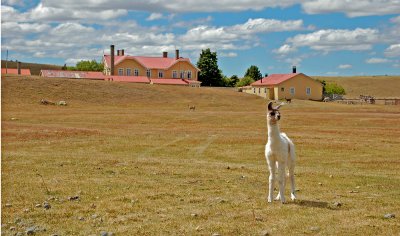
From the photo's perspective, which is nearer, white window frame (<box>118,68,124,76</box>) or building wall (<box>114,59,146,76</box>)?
building wall (<box>114,59,146,76</box>)

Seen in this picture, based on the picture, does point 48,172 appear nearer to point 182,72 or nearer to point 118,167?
point 118,167

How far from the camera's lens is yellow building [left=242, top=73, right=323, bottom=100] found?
135 meters

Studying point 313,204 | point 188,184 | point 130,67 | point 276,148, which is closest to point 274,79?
point 130,67

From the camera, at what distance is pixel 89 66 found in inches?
7623

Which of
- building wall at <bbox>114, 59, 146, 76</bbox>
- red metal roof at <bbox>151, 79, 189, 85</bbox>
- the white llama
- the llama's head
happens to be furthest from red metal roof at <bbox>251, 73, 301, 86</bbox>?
the llama's head

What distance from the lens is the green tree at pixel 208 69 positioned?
564 feet

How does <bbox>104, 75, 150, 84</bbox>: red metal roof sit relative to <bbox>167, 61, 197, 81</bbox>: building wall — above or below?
below

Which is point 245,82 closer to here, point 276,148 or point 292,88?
point 292,88

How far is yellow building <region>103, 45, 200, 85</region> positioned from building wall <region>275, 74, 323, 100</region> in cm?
2597

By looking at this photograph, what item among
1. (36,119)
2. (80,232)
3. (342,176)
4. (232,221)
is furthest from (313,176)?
(36,119)

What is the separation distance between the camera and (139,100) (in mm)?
106500

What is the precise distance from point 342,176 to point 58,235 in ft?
45.3

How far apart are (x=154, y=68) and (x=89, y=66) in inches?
1828

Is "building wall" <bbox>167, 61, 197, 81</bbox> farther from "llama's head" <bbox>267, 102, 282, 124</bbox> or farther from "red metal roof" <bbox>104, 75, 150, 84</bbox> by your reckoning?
"llama's head" <bbox>267, 102, 282, 124</bbox>
